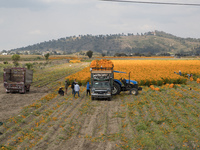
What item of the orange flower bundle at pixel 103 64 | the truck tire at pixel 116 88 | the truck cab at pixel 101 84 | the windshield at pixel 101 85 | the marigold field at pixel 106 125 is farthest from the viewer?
the orange flower bundle at pixel 103 64

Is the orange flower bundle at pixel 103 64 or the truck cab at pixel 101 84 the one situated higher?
the orange flower bundle at pixel 103 64

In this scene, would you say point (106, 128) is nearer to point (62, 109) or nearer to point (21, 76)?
point (62, 109)

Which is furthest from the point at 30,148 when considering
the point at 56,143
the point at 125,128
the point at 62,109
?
the point at 62,109

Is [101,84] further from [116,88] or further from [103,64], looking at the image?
[103,64]

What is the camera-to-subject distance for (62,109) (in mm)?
21047

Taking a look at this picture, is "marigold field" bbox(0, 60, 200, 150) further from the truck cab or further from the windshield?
the windshield

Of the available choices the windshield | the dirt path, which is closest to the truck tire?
the windshield

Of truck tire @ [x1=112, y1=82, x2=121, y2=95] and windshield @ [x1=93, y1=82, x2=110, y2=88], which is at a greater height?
windshield @ [x1=93, y1=82, x2=110, y2=88]

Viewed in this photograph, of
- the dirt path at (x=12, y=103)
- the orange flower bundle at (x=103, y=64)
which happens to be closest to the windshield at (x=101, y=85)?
the orange flower bundle at (x=103, y=64)

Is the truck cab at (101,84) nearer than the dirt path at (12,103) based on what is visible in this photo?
No

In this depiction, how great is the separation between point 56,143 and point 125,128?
15.8 ft

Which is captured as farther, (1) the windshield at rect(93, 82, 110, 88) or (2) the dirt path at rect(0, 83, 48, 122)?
(1) the windshield at rect(93, 82, 110, 88)

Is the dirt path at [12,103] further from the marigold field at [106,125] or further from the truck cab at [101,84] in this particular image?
the truck cab at [101,84]

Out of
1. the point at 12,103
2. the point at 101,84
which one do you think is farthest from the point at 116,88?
the point at 12,103
